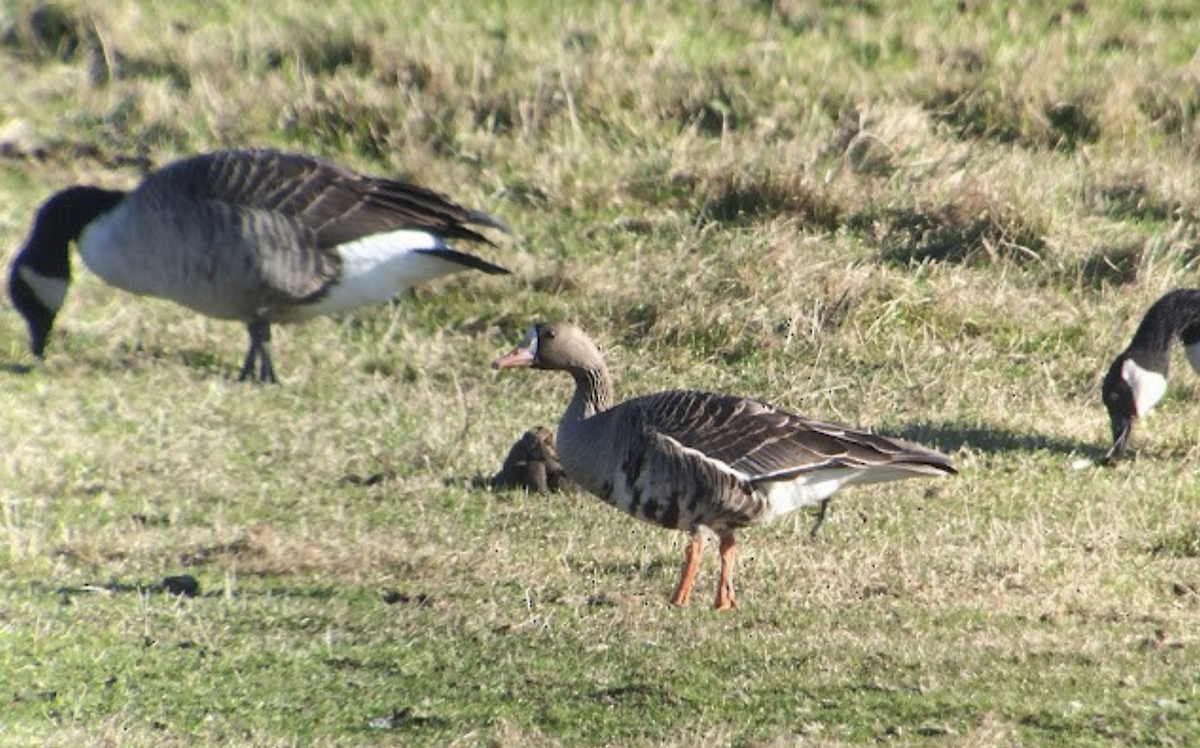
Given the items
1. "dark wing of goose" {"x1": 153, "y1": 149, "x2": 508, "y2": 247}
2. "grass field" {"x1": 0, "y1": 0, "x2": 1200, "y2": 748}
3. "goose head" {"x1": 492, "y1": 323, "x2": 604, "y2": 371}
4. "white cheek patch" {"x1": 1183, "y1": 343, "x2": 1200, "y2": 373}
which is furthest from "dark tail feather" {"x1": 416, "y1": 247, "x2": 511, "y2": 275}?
"white cheek patch" {"x1": 1183, "y1": 343, "x2": 1200, "y2": 373}

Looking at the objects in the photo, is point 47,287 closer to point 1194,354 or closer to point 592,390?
point 592,390

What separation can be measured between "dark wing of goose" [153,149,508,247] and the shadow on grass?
2.75 metres

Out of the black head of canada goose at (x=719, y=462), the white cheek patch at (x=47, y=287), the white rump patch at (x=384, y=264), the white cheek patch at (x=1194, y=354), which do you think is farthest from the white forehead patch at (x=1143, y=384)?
the white cheek patch at (x=47, y=287)

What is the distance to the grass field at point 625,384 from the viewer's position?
20.3 ft

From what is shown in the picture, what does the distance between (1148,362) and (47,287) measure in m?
6.04

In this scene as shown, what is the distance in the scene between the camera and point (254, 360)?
10648 mm

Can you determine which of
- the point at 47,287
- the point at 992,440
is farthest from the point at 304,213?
the point at 992,440

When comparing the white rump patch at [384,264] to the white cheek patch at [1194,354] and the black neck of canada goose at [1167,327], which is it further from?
the white cheek patch at [1194,354]

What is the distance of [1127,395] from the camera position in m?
9.08

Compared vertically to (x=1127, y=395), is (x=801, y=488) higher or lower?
higher

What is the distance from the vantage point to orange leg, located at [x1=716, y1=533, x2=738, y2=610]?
6.95 m

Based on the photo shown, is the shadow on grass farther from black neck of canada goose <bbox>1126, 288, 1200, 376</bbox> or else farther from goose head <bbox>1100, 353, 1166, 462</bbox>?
black neck of canada goose <bbox>1126, 288, 1200, 376</bbox>

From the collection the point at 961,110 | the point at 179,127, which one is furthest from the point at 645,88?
the point at 179,127

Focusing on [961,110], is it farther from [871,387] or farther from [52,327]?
[52,327]
